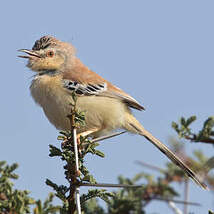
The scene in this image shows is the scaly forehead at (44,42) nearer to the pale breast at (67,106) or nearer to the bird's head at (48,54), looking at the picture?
the bird's head at (48,54)

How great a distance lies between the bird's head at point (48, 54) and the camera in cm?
618

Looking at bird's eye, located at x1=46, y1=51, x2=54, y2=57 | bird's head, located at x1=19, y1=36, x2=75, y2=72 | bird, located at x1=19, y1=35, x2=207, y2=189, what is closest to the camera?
bird, located at x1=19, y1=35, x2=207, y2=189

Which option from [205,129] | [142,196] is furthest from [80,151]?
[142,196]

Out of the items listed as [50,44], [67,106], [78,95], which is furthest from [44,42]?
[67,106]

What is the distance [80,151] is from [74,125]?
576 mm

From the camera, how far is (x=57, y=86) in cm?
552

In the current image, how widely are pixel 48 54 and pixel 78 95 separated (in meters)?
1.27

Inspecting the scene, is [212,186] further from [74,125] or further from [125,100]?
[125,100]

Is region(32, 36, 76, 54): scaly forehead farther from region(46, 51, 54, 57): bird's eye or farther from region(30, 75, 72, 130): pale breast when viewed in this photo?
region(30, 75, 72, 130): pale breast

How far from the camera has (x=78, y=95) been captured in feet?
18.2

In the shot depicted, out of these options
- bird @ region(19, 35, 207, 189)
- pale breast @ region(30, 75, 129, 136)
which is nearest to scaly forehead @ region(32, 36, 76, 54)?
bird @ region(19, 35, 207, 189)

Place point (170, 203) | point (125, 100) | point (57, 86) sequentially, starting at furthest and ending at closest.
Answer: point (125, 100), point (57, 86), point (170, 203)

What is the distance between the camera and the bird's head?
20.3ft

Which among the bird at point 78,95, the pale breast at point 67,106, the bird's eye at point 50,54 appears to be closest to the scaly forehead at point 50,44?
the bird at point 78,95
